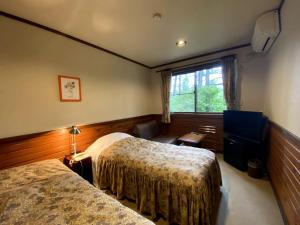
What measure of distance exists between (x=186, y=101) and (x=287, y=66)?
8.32 feet

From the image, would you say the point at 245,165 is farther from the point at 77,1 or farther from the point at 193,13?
the point at 77,1

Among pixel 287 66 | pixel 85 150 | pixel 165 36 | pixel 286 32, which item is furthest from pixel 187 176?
pixel 165 36

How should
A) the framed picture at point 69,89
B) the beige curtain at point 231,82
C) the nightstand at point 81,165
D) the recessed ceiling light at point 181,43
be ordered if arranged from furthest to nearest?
1. the beige curtain at point 231,82
2. the recessed ceiling light at point 181,43
3. the framed picture at point 69,89
4. the nightstand at point 81,165

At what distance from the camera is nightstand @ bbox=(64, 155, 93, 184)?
2.30 m

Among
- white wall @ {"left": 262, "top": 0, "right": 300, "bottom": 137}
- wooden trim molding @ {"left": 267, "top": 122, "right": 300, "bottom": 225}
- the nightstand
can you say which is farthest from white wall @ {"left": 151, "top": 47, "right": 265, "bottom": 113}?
the nightstand

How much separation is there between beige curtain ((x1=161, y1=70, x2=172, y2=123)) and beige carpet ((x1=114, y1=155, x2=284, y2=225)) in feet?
7.08

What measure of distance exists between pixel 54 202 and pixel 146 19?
2.42 metres

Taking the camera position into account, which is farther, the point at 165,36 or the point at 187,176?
the point at 165,36

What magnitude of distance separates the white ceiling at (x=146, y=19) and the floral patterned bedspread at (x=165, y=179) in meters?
1.96

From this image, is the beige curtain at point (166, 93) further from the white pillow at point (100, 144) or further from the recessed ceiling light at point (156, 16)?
the recessed ceiling light at point (156, 16)

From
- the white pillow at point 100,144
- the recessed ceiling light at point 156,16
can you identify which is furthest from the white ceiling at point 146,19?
the white pillow at point 100,144

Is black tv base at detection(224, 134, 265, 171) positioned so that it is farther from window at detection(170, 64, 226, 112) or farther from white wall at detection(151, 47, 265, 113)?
window at detection(170, 64, 226, 112)

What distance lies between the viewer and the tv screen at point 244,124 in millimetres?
2629

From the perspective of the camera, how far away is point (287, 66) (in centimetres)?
177
